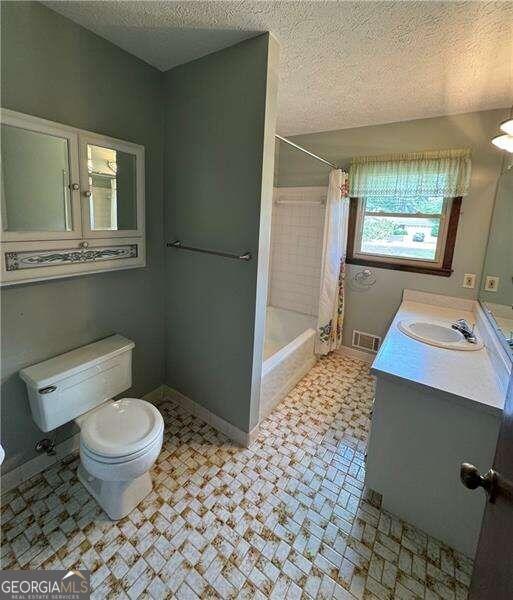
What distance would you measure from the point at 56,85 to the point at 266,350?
246 cm

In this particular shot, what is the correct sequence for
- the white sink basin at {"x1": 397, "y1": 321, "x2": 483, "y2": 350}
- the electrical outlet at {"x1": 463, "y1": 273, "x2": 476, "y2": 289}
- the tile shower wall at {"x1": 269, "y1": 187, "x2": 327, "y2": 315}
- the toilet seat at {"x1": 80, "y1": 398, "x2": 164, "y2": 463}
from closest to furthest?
the toilet seat at {"x1": 80, "y1": 398, "x2": 164, "y2": 463} < the white sink basin at {"x1": 397, "y1": 321, "x2": 483, "y2": 350} < the electrical outlet at {"x1": 463, "y1": 273, "x2": 476, "y2": 289} < the tile shower wall at {"x1": 269, "y1": 187, "x2": 327, "y2": 315}

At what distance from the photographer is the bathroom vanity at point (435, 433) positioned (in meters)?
1.30

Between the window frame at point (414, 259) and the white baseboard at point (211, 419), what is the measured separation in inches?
73.6

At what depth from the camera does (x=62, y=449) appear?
1762 mm

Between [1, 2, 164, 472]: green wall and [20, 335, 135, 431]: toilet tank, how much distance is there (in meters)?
0.08

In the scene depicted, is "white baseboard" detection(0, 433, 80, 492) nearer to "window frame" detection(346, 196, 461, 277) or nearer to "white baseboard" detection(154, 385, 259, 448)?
"white baseboard" detection(154, 385, 259, 448)

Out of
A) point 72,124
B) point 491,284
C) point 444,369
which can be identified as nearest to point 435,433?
point 444,369

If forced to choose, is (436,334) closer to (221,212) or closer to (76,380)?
(221,212)

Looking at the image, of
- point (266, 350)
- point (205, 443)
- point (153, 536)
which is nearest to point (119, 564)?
point (153, 536)

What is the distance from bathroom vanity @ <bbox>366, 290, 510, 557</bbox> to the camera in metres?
1.30

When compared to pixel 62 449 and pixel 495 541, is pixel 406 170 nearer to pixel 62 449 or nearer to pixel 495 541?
pixel 495 541

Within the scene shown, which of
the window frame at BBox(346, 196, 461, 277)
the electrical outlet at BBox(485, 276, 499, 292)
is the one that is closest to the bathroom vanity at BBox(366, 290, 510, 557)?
the electrical outlet at BBox(485, 276, 499, 292)

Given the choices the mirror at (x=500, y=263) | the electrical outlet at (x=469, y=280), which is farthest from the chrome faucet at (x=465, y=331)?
the electrical outlet at (x=469, y=280)

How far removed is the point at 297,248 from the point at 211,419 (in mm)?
1886
